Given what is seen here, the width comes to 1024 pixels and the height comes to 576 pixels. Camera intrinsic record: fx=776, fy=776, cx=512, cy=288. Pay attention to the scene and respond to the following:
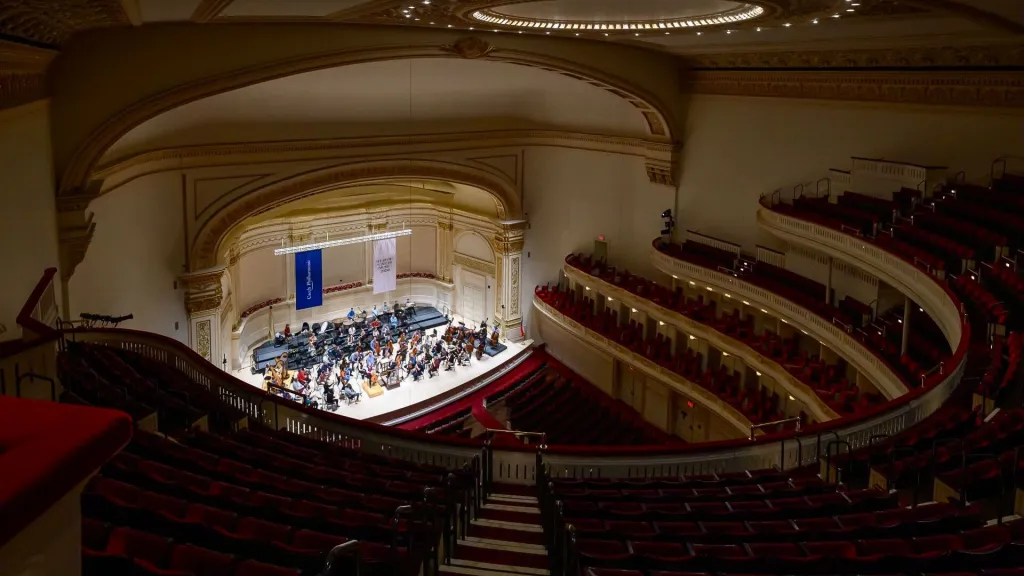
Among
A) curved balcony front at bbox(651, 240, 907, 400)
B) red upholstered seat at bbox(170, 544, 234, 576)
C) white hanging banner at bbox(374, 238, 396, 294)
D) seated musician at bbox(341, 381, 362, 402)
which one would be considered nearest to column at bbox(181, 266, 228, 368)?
seated musician at bbox(341, 381, 362, 402)

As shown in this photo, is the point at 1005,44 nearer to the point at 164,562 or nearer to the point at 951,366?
the point at 951,366

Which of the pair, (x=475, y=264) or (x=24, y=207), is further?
(x=475, y=264)

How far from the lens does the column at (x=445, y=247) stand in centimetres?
2517

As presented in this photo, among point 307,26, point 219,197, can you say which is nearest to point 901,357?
point 307,26

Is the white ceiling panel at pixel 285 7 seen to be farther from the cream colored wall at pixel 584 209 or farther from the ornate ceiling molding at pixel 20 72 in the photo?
the cream colored wall at pixel 584 209

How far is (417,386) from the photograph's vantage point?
20.3 m

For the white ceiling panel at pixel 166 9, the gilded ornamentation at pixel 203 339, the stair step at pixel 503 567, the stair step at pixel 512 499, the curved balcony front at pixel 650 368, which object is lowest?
the curved balcony front at pixel 650 368

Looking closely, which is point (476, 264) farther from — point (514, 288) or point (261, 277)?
point (261, 277)

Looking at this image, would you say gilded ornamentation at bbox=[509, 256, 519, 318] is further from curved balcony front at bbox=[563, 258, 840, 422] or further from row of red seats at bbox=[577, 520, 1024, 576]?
row of red seats at bbox=[577, 520, 1024, 576]

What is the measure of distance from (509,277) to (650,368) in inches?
234

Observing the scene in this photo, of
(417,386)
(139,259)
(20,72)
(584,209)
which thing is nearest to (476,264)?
(584,209)

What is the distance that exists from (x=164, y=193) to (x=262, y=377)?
6.04 metres

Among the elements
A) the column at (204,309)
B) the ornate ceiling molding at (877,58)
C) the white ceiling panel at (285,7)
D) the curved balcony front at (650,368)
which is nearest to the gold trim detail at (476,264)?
the curved balcony front at (650,368)

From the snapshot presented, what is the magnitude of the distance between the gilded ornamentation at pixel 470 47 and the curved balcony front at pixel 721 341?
7.30m
